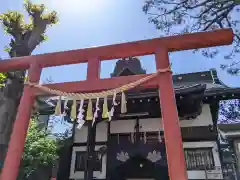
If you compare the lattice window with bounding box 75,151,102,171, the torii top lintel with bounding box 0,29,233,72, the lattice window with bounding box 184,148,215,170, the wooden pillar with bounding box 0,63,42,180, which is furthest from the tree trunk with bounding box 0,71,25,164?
the lattice window with bounding box 184,148,215,170

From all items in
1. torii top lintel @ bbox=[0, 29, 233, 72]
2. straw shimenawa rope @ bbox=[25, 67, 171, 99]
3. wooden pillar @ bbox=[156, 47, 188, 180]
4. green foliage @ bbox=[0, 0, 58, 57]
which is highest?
green foliage @ bbox=[0, 0, 58, 57]

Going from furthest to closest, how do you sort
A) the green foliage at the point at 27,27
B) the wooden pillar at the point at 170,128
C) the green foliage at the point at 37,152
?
the green foliage at the point at 37,152
the green foliage at the point at 27,27
the wooden pillar at the point at 170,128

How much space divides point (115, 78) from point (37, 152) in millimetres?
4827

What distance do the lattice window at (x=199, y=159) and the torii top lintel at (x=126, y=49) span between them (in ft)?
16.3

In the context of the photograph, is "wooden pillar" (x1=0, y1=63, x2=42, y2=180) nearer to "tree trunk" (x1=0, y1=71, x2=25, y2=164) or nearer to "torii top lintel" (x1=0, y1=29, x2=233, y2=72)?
"torii top lintel" (x1=0, y1=29, x2=233, y2=72)

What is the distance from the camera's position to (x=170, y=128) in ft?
11.1

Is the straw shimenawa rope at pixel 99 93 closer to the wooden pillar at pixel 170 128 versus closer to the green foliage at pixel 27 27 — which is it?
the wooden pillar at pixel 170 128

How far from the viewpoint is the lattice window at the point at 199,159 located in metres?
7.73

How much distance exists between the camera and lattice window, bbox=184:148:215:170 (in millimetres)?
7727

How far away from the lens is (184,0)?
808 centimetres

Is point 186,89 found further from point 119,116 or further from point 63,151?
point 63,151

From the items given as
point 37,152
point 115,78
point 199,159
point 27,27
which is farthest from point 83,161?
point 115,78

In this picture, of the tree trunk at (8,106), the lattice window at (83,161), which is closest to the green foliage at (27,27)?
the tree trunk at (8,106)

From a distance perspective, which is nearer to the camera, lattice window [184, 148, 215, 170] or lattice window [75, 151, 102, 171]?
lattice window [184, 148, 215, 170]
